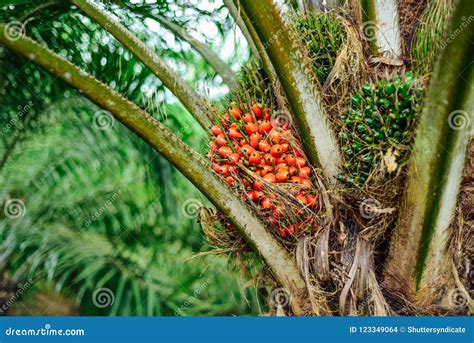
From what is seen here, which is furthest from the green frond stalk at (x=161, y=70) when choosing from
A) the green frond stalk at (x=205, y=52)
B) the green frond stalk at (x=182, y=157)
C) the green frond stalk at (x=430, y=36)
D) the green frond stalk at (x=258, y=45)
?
the green frond stalk at (x=430, y=36)

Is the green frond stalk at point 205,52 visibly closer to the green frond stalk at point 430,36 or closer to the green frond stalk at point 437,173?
the green frond stalk at point 430,36

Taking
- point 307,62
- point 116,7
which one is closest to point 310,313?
point 307,62

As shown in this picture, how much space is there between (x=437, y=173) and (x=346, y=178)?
1.13ft

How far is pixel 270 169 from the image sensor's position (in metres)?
2.24

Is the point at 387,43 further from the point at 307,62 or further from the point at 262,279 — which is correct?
the point at 262,279

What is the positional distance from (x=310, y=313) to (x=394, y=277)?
0.33 metres

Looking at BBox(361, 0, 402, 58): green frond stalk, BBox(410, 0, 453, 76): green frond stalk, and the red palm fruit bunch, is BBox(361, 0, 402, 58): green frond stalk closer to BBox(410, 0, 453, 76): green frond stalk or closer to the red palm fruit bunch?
BBox(410, 0, 453, 76): green frond stalk

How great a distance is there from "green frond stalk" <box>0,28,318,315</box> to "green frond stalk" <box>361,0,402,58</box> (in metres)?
0.82

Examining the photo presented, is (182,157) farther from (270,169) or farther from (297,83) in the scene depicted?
(297,83)

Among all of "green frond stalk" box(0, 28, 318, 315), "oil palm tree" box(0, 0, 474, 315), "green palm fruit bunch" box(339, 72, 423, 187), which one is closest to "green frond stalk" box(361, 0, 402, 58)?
"oil palm tree" box(0, 0, 474, 315)

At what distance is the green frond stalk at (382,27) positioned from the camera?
230 cm

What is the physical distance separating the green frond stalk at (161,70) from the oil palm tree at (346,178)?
446 mm

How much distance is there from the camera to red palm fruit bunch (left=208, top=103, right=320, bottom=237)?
85.9 inches

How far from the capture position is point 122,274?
3.19 m
